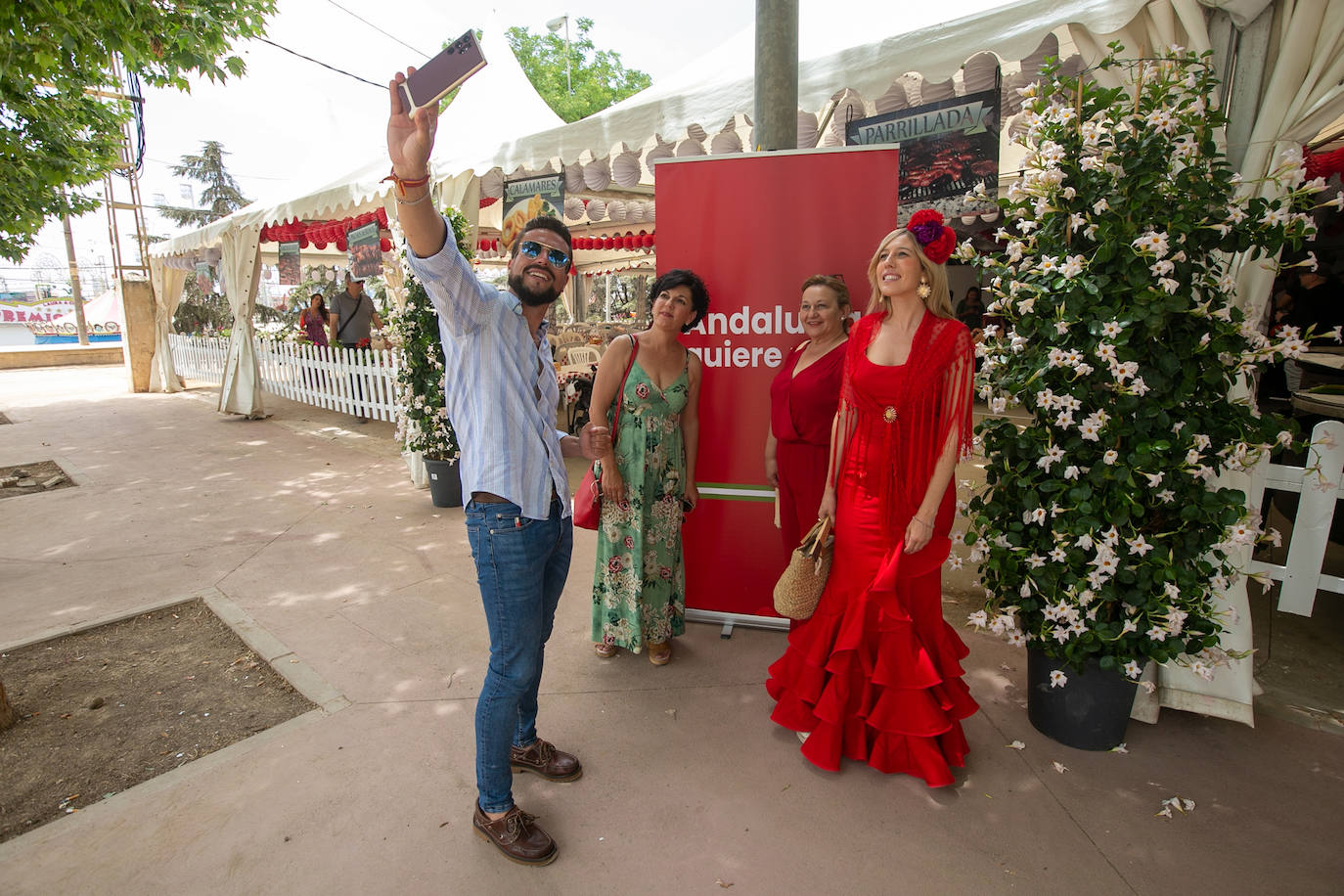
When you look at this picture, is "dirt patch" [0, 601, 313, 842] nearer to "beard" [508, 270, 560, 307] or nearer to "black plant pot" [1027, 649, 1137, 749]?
"beard" [508, 270, 560, 307]

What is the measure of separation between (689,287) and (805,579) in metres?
1.37

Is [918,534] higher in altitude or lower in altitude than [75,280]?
lower

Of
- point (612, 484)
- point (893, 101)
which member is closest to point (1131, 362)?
point (612, 484)

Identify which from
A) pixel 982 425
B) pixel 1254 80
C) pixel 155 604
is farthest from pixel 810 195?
pixel 155 604

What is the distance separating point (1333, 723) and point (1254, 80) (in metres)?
2.56

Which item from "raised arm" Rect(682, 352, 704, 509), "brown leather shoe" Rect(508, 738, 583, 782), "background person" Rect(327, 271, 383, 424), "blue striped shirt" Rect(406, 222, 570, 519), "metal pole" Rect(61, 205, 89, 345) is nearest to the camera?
"blue striped shirt" Rect(406, 222, 570, 519)

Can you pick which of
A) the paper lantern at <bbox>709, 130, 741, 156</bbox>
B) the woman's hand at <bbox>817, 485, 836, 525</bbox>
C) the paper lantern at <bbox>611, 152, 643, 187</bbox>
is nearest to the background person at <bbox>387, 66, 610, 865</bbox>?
the woman's hand at <bbox>817, 485, 836, 525</bbox>

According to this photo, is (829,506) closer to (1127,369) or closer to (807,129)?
(1127,369)

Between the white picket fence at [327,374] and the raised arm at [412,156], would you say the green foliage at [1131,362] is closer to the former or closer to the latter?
the raised arm at [412,156]

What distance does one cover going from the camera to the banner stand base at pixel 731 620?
3.63 meters

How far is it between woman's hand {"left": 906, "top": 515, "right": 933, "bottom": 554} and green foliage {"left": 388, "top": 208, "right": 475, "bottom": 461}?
3.90 meters

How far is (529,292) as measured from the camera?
6.33ft

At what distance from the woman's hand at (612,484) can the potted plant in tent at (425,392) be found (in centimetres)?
267

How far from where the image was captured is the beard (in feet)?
6.32
